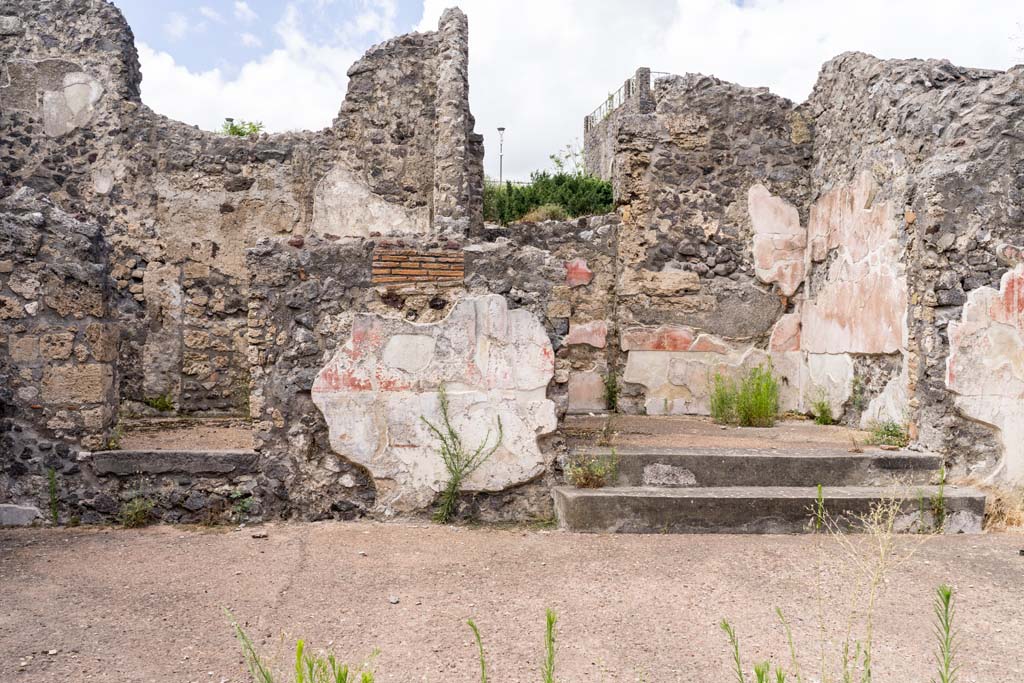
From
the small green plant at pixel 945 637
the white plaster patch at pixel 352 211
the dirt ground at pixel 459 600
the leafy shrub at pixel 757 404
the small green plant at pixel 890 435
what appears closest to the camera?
the small green plant at pixel 945 637

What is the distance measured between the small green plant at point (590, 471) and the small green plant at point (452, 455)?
18.9 inches

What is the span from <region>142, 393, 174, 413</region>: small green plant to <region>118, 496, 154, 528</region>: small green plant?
10.4 feet

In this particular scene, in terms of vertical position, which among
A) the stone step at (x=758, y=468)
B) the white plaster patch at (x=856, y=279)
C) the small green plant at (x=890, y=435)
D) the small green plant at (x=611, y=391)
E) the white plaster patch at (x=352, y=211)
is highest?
the white plaster patch at (x=352, y=211)

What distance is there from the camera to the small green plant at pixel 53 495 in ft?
14.3

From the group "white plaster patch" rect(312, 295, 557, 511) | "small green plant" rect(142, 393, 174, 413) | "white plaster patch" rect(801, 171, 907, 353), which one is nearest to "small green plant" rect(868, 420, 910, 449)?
"white plaster patch" rect(801, 171, 907, 353)

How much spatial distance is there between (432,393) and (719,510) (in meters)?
1.72

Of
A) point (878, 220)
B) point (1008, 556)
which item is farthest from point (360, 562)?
point (878, 220)

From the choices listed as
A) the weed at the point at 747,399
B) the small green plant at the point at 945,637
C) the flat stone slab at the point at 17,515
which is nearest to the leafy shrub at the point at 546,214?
the weed at the point at 747,399

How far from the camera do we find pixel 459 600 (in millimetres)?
3312

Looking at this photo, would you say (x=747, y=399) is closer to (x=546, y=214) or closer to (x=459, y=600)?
(x=459, y=600)

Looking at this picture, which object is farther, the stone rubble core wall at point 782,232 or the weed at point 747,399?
the weed at point 747,399

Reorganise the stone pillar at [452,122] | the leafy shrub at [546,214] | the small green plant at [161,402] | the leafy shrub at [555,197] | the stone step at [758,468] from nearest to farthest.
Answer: the stone step at [758,468]
the small green plant at [161,402]
the stone pillar at [452,122]
the leafy shrub at [546,214]
the leafy shrub at [555,197]

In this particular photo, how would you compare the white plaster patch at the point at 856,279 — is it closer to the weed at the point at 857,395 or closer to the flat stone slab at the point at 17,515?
the weed at the point at 857,395

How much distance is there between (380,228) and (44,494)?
4375 millimetres
